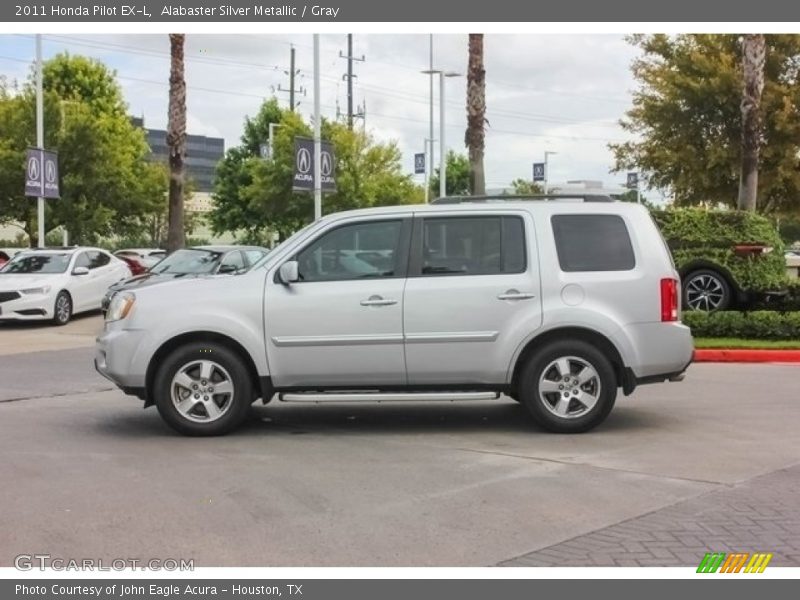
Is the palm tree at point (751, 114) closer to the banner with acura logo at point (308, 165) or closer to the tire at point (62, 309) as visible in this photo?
the banner with acura logo at point (308, 165)

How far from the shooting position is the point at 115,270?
21.8 meters

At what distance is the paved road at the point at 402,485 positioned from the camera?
517cm

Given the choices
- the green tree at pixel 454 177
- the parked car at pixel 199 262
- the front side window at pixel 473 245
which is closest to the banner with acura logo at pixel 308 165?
the parked car at pixel 199 262

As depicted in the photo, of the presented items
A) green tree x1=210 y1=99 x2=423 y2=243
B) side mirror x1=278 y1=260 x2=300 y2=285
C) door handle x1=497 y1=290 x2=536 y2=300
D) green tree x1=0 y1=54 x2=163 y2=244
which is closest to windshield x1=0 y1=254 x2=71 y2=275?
side mirror x1=278 y1=260 x2=300 y2=285

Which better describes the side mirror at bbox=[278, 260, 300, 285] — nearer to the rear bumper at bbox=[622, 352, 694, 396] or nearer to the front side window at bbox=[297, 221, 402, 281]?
the front side window at bbox=[297, 221, 402, 281]

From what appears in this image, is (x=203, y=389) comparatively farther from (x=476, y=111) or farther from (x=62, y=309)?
(x=476, y=111)

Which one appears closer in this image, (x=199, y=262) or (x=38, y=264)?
(x=199, y=262)

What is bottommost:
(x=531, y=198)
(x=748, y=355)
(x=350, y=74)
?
(x=748, y=355)

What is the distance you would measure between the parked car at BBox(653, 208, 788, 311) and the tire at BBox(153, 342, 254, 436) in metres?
8.90

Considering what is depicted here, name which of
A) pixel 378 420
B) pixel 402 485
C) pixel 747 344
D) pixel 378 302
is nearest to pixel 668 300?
pixel 378 302

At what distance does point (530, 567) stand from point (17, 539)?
284 centimetres

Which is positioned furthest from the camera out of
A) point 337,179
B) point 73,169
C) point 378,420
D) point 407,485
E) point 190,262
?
point 337,179

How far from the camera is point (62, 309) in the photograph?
19297 mm

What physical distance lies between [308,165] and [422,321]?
48.8ft
